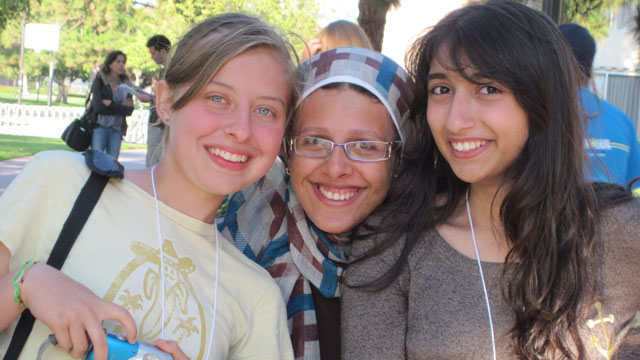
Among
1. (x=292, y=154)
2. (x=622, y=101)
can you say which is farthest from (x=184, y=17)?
(x=292, y=154)

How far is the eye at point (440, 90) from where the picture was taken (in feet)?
7.41

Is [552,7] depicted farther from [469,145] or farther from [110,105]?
[110,105]

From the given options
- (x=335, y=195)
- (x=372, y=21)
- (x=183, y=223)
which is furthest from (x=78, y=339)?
(x=372, y=21)

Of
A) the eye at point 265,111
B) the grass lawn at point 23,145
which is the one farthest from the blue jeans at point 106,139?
the eye at point 265,111

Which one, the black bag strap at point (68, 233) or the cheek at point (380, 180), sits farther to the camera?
the cheek at point (380, 180)

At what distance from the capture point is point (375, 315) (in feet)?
7.42

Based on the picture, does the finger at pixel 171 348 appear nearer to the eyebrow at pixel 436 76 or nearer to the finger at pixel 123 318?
the finger at pixel 123 318

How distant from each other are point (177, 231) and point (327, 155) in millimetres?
668

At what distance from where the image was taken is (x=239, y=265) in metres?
2.18

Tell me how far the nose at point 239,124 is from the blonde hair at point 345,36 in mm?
3150

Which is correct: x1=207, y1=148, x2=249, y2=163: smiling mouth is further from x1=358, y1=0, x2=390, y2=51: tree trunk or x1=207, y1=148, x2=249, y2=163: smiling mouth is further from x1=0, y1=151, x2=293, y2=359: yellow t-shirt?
x1=358, y1=0, x2=390, y2=51: tree trunk

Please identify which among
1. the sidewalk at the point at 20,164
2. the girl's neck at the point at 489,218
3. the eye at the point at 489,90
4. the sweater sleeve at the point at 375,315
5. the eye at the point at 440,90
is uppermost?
the eye at the point at 489,90

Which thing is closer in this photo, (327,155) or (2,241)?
(2,241)

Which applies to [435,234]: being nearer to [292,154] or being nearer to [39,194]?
[292,154]
